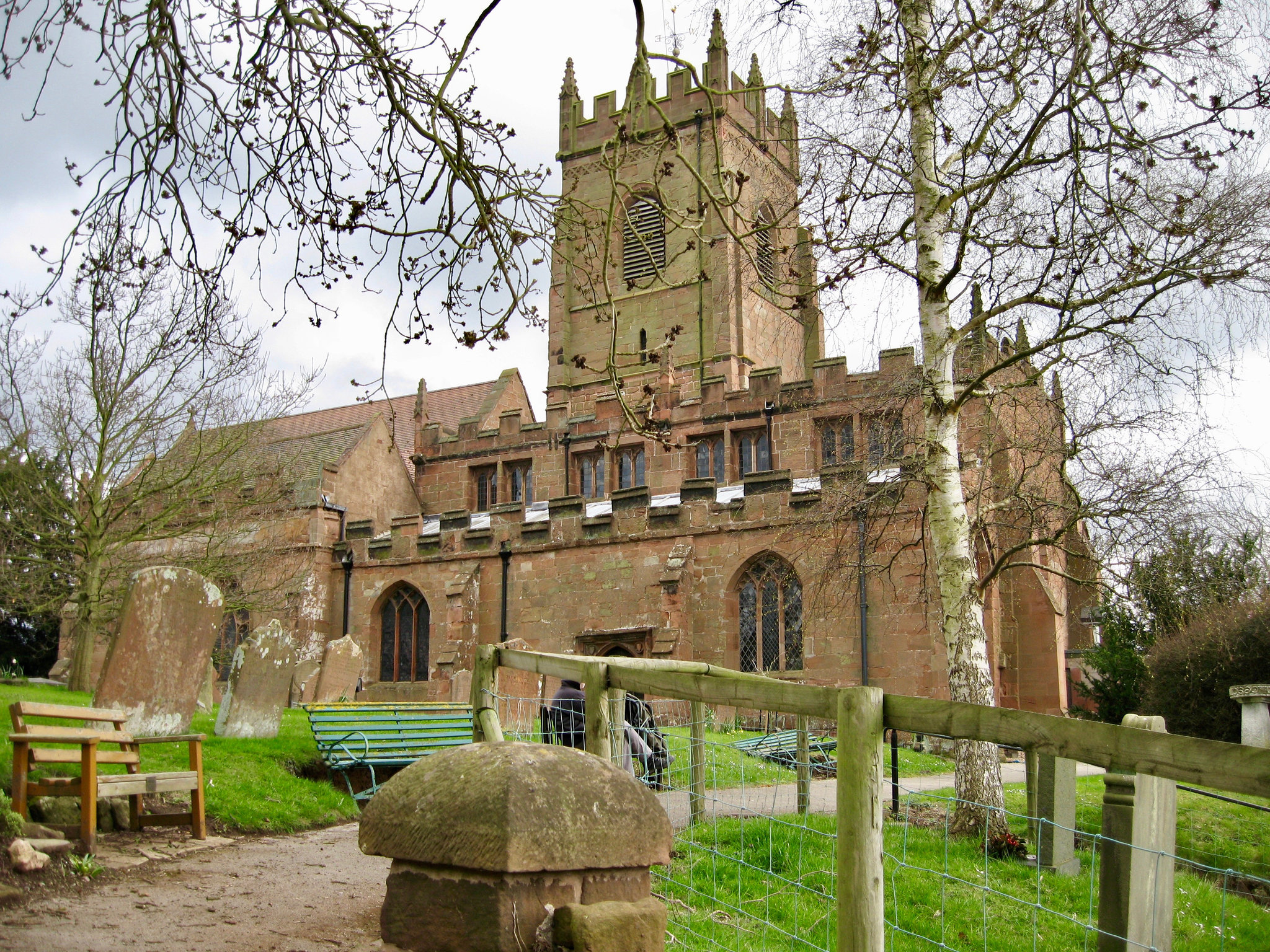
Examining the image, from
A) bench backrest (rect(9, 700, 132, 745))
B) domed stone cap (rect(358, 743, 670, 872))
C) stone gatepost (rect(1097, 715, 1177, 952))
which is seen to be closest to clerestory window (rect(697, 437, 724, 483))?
bench backrest (rect(9, 700, 132, 745))

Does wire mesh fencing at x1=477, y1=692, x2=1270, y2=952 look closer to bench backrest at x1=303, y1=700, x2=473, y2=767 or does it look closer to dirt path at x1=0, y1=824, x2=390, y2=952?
dirt path at x1=0, y1=824, x2=390, y2=952

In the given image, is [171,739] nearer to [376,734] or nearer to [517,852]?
[376,734]

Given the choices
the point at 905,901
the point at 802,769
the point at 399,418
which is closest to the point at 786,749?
the point at 802,769

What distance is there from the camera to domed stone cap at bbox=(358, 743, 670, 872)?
297 cm

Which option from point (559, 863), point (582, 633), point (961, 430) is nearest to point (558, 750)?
point (559, 863)

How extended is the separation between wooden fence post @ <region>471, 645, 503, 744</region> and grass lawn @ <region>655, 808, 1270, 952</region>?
4.16 feet

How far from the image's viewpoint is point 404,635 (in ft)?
90.1

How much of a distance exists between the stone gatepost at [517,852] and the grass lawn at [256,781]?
5650 mm

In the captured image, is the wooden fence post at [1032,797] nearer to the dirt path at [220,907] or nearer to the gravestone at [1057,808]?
the gravestone at [1057,808]

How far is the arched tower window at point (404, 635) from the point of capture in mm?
27219

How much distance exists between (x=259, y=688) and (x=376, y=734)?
1630mm

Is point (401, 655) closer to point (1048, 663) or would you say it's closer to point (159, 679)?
point (1048, 663)

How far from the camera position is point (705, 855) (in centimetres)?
740

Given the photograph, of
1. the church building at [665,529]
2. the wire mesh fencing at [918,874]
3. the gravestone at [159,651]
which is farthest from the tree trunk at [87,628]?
the wire mesh fencing at [918,874]
